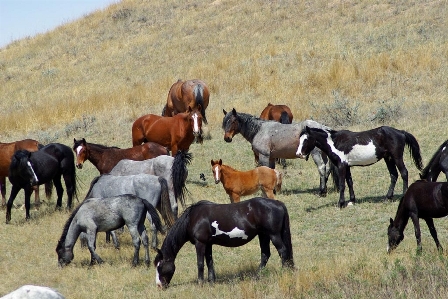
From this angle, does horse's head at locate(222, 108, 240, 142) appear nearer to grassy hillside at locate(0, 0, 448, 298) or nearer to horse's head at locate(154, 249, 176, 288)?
grassy hillside at locate(0, 0, 448, 298)

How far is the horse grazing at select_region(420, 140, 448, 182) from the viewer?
12484 mm

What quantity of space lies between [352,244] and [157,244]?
325 centimetres

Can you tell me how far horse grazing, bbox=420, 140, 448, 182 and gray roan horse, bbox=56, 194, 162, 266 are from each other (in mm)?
4872

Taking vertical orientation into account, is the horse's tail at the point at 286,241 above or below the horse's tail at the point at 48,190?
above

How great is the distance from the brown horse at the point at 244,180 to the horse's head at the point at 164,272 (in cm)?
388

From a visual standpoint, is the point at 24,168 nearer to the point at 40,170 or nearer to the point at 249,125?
the point at 40,170

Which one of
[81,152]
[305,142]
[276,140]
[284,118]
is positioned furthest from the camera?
[284,118]

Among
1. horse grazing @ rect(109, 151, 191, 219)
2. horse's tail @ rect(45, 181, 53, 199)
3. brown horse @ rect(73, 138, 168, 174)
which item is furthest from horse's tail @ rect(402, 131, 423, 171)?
horse's tail @ rect(45, 181, 53, 199)

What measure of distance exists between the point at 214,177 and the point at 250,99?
11.3 meters

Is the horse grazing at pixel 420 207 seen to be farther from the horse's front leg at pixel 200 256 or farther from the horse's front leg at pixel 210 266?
the horse's front leg at pixel 200 256

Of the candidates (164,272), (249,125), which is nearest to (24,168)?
(249,125)

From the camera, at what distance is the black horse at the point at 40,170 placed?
584 inches

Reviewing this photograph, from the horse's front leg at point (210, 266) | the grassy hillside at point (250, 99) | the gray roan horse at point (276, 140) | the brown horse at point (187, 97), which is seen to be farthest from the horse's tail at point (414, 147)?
the brown horse at point (187, 97)

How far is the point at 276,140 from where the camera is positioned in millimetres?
15570
